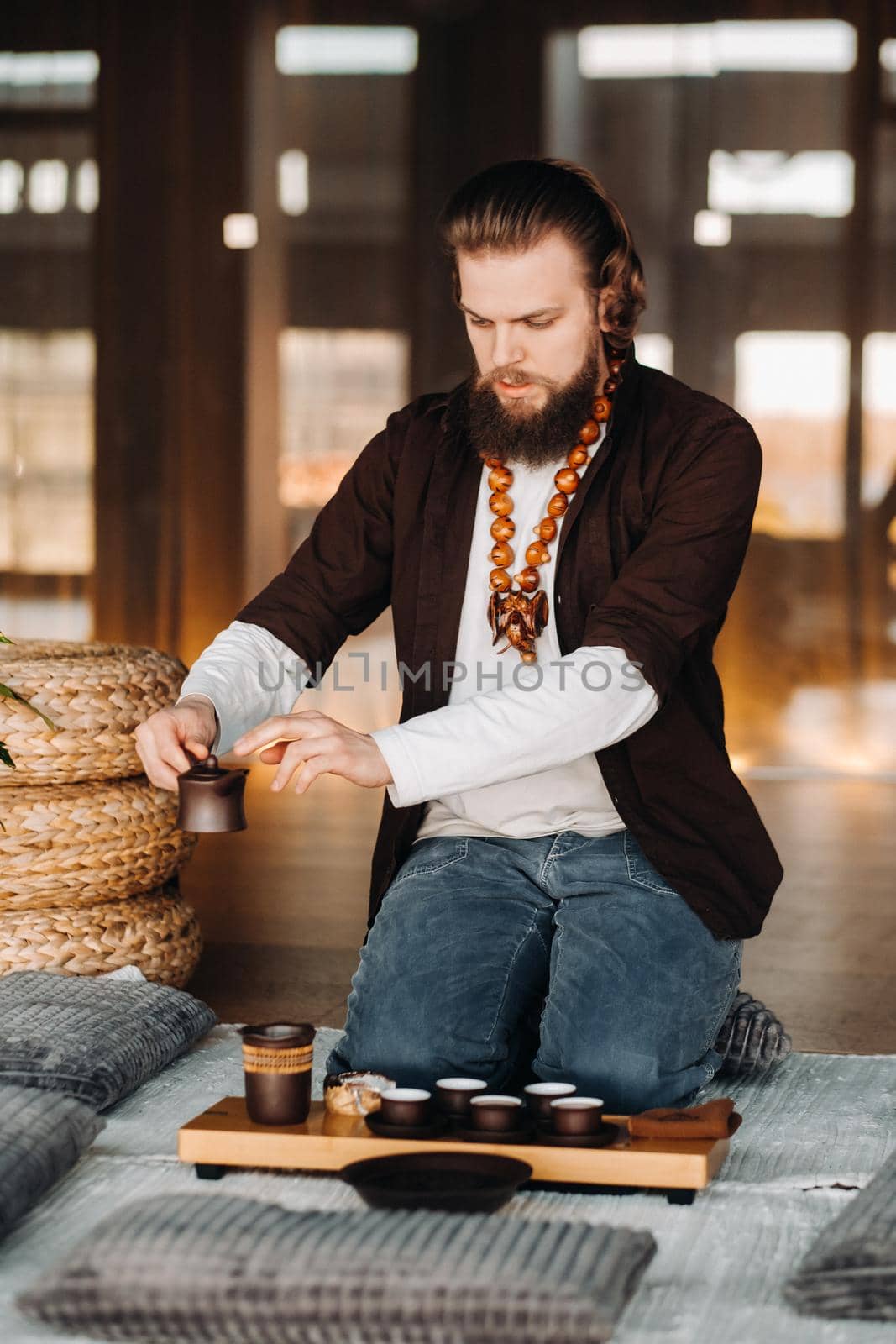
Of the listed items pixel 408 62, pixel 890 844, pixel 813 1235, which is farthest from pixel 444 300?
pixel 813 1235

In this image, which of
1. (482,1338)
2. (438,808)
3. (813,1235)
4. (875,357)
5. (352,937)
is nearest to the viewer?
(482,1338)

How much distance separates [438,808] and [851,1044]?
79 centimetres

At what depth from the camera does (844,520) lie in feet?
19.9

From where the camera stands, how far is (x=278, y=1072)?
5.65ft

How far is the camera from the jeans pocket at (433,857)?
209cm

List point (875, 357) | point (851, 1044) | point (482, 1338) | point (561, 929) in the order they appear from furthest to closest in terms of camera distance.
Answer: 1. point (875, 357)
2. point (851, 1044)
3. point (561, 929)
4. point (482, 1338)

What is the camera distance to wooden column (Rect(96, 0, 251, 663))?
634cm

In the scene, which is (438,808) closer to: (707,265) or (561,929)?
(561,929)

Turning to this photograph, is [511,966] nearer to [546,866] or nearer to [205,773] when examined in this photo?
[546,866]

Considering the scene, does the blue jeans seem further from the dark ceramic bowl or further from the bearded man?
the dark ceramic bowl

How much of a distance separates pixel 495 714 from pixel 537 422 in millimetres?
435

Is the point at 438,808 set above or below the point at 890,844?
above

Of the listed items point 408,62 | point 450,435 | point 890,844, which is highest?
point 408,62

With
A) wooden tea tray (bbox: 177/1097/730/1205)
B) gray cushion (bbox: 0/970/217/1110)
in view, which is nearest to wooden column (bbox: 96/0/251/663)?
gray cushion (bbox: 0/970/217/1110)
